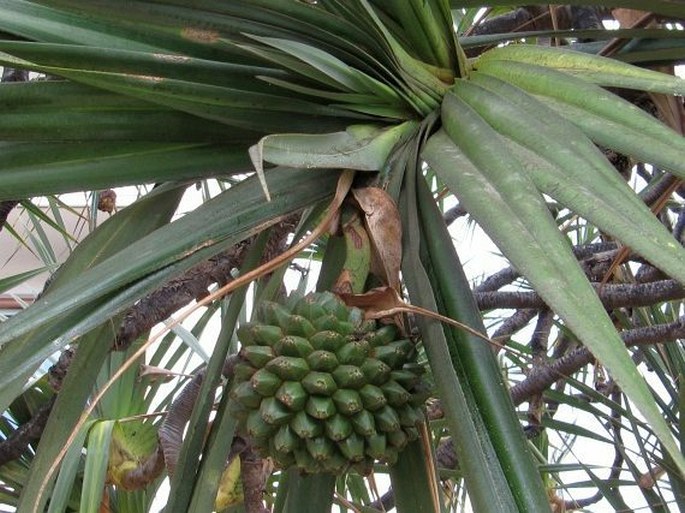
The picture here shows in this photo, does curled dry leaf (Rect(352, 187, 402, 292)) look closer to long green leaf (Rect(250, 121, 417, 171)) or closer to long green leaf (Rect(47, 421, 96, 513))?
long green leaf (Rect(250, 121, 417, 171))

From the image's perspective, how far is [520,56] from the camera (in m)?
0.64

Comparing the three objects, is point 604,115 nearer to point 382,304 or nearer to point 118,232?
point 382,304

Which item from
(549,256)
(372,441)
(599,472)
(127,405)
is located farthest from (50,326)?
(599,472)

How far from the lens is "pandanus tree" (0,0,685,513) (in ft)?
1.56

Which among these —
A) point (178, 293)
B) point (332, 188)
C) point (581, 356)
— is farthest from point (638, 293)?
point (332, 188)

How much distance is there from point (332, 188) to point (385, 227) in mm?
77

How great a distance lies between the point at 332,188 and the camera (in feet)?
2.08

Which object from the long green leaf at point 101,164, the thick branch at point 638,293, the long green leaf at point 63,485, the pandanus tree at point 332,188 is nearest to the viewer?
the pandanus tree at point 332,188

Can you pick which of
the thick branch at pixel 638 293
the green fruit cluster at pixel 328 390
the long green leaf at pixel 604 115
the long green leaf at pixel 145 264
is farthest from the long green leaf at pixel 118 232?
the thick branch at pixel 638 293

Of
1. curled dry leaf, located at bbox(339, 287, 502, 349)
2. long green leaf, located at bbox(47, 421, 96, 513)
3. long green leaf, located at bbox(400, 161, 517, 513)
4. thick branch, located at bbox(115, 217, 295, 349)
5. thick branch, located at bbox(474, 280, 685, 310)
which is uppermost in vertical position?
thick branch, located at bbox(474, 280, 685, 310)

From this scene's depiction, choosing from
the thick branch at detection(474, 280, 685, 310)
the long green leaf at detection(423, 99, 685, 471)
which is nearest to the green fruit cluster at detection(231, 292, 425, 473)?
the long green leaf at detection(423, 99, 685, 471)

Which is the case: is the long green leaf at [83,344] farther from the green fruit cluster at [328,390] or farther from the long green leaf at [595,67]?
the long green leaf at [595,67]

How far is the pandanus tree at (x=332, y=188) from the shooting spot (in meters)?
0.48

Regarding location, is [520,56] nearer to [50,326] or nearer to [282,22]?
[282,22]
